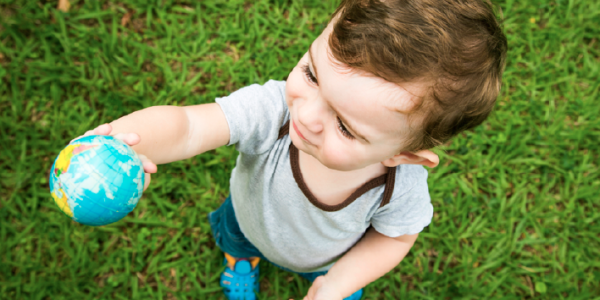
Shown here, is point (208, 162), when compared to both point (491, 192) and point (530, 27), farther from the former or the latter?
point (530, 27)

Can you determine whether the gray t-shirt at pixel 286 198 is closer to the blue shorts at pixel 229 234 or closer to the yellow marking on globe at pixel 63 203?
the blue shorts at pixel 229 234

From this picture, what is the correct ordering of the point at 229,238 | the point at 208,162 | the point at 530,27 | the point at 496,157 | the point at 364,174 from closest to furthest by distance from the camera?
the point at 364,174 → the point at 229,238 → the point at 208,162 → the point at 496,157 → the point at 530,27

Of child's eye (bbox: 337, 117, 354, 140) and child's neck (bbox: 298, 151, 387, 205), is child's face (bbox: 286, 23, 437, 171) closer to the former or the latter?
child's eye (bbox: 337, 117, 354, 140)

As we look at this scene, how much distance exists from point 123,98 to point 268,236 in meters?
1.63

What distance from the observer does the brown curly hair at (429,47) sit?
1.05m

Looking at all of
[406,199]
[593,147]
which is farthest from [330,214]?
[593,147]

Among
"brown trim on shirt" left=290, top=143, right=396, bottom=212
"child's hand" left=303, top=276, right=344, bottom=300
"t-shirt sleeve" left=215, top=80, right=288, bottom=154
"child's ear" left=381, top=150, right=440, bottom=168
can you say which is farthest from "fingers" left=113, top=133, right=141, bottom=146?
"child's hand" left=303, top=276, right=344, bottom=300

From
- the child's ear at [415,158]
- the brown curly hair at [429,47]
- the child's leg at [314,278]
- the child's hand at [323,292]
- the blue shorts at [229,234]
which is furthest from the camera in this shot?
the child's leg at [314,278]

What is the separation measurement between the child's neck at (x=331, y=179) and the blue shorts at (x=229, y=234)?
2.53 ft

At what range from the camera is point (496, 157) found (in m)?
2.97

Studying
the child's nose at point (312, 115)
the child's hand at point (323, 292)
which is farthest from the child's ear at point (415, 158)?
the child's hand at point (323, 292)

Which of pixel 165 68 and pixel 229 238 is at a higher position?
pixel 165 68

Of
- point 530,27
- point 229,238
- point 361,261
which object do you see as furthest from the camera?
point 530,27

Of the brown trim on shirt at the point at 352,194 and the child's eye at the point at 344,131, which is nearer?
the child's eye at the point at 344,131
